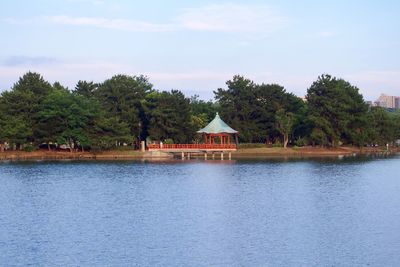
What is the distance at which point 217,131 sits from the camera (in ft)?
294

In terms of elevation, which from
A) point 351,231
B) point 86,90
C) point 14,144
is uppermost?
point 86,90

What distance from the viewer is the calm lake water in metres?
28.7

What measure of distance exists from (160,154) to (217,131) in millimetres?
8128

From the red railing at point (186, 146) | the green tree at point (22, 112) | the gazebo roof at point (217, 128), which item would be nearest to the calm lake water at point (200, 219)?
the green tree at point (22, 112)

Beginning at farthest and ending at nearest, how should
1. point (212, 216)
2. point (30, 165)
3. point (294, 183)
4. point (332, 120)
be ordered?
point (332, 120) < point (30, 165) < point (294, 183) < point (212, 216)

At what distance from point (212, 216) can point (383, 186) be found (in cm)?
2205

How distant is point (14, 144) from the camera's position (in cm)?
8850

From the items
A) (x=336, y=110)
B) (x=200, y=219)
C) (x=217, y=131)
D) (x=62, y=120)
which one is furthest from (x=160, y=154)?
(x=200, y=219)

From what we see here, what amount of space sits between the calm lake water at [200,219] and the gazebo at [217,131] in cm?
2268

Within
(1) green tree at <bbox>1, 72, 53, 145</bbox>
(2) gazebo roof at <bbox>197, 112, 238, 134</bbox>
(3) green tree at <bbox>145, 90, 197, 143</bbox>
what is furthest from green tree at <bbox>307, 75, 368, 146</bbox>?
(1) green tree at <bbox>1, 72, 53, 145</bbox>

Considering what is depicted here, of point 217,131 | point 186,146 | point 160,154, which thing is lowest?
point 160,154

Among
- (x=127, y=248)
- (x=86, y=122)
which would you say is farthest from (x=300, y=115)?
(x=127, y=248)

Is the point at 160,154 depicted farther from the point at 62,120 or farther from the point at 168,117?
the point at 62,120

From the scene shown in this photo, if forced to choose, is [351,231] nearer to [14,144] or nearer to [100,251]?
[100,251]
